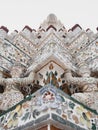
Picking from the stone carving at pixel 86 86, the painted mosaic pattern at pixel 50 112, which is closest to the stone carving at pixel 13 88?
the stone carving at pixel 86 86

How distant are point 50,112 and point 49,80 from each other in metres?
2.68

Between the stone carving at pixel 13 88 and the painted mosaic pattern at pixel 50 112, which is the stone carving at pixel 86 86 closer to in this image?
the stone carving at pixel 13 88

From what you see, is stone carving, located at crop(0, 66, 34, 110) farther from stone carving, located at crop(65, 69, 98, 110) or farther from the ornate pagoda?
stone carving, located at crop(65, 69, 98, 110)

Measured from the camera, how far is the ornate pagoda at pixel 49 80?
387cm

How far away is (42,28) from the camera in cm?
1156

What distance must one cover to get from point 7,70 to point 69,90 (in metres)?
1.28

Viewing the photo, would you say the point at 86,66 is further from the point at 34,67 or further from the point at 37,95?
the point at 37,95

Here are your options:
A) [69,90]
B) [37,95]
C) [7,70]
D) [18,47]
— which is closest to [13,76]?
[7,70]

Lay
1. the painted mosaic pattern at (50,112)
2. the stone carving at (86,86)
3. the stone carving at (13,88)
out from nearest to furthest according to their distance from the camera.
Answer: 1. the painted mosaic pattern at (50,112)
2. the stone carving at (86,86)
3. the stone carving at (13,88)

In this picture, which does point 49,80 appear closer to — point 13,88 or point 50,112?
point 13,88

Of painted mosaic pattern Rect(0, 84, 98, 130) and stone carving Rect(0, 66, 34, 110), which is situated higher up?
stone carving Rect(0, 66, 34, 110)

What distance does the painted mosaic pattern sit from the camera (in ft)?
12.5

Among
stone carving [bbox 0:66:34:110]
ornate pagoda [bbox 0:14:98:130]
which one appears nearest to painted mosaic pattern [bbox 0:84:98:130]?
ornate pagoda [bbox 0:14:98:130]

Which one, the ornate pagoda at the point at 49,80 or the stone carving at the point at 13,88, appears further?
the stone carving at the point at 13,88
